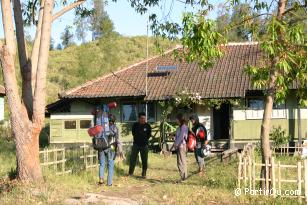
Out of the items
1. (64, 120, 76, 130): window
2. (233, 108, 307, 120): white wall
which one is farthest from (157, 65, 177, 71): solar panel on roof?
(64, 120, 76, 130): window

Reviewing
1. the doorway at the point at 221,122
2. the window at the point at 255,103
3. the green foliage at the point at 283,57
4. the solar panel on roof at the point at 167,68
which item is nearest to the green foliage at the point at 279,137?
the window at the point at 255,103

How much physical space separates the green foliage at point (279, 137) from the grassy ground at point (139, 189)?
8.85m

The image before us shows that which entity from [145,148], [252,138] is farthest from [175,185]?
[252,138]

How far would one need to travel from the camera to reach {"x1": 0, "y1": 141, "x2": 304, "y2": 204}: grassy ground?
31.8 feet

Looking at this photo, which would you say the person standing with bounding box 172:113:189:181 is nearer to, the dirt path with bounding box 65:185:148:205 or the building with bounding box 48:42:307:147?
the dirt path with bounding box 65:185:148:205

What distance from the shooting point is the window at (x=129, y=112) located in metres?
24.8

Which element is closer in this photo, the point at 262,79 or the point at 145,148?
the point at 262,79

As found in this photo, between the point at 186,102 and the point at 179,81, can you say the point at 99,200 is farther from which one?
the point at 179,81

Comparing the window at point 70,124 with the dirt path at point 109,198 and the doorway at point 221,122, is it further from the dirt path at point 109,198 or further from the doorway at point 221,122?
the dirt path at point 109,198

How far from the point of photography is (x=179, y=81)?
2480 centimetres

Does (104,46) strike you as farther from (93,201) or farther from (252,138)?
(93,201)

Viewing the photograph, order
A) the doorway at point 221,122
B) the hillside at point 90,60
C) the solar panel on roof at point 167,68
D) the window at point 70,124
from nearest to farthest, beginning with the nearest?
the doorway at point 221,122, the window at point 70,124, the solar panel on roof at point 167,68, the hillside at point 90,60

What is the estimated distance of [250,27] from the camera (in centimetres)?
991

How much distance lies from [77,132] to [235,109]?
26.8 feet
